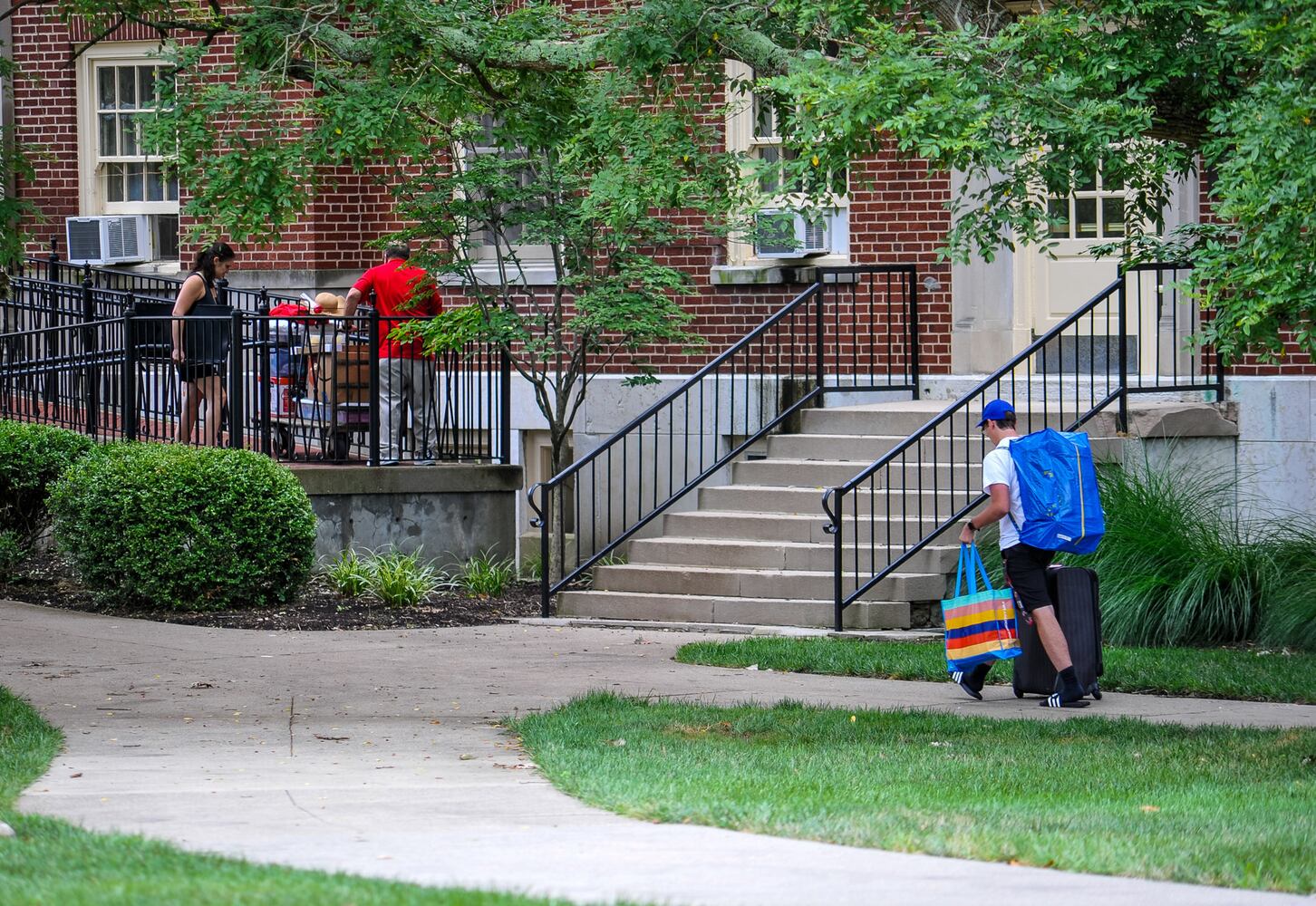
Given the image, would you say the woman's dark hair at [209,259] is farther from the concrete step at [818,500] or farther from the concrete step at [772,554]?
the concrete step at [818,500]

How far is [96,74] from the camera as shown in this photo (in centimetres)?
2041

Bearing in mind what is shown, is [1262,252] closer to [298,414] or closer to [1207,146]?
[1207,146]

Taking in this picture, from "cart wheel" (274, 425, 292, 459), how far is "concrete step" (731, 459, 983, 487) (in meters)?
3.62

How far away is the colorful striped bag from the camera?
381 inches

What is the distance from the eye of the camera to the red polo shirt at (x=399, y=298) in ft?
49.9

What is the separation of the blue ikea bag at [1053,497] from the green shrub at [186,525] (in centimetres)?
565

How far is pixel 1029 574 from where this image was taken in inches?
387

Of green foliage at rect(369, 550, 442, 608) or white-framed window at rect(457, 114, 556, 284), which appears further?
white-framed window at rect(457, 114, 556, 284)

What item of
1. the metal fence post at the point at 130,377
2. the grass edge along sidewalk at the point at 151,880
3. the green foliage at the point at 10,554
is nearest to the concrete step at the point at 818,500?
the metal fence post at the point at 130,377

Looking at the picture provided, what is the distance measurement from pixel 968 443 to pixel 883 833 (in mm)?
7091

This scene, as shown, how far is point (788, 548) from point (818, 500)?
2.18 feet

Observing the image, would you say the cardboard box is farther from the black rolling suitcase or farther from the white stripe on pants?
the black rolling suitcase

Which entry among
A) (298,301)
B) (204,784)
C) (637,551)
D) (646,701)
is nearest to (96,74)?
(298,301)

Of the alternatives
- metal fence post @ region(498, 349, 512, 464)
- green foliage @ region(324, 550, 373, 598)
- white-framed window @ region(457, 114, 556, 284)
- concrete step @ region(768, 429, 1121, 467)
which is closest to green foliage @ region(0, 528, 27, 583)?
green foliage @ region(324, 550, 373, 598)
